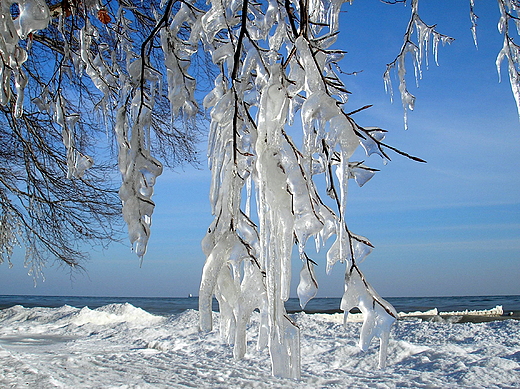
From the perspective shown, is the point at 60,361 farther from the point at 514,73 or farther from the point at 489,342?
the point at 514,73

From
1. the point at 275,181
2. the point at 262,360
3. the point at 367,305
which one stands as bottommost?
the point at 262,360

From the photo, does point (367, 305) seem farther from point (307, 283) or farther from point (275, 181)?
point (275, 181)

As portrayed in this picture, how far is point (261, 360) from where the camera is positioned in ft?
13.0

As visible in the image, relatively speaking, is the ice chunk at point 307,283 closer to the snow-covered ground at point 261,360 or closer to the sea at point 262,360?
the sea at point 262,360

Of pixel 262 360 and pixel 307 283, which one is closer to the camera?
pixel 307 283

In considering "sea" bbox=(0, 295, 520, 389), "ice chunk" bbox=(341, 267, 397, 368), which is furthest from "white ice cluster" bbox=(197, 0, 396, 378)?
"sea" bbox=(0, 295, 520, 389)

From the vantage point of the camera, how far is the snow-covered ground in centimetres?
335

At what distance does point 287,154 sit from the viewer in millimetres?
949

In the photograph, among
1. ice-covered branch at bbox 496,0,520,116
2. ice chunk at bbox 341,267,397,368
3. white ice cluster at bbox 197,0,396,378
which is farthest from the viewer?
ice-covered branch at bbox 496,0,520,116

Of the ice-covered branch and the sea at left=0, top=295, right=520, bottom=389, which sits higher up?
the ice-covered branch

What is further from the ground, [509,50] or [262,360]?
[509,50]

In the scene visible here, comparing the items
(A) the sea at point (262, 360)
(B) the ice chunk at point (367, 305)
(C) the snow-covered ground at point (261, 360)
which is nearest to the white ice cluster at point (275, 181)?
(B) the ice chunk at point (367, 305)

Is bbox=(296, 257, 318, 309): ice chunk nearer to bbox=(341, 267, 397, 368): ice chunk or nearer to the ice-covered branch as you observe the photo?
bbox=(341, 267, 397, 368): ice chunk

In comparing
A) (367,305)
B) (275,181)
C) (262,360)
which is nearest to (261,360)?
(262,360)
